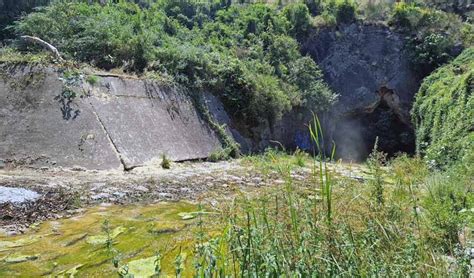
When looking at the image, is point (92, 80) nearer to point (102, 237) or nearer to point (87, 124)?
Answer: point (87, 124)

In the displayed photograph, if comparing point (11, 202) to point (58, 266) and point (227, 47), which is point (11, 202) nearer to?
point (58, 266)

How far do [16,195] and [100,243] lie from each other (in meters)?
1.87

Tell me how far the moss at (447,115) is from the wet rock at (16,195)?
20.0 ft

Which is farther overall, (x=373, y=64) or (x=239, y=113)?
(x=373, y=64)

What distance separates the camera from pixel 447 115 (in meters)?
10.6

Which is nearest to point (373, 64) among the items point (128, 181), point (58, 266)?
point (128, 181)

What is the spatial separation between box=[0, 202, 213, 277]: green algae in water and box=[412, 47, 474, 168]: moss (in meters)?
4.86

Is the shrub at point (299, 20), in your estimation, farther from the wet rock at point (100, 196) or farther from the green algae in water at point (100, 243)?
the green algae in water at point (100, 243)

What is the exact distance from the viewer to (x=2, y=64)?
836 cm

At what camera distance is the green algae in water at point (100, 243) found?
3.29 meters

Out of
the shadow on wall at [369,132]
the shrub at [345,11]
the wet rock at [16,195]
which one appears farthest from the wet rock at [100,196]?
the shrub at [345,11]

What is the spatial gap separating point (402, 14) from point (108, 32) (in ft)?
39.5

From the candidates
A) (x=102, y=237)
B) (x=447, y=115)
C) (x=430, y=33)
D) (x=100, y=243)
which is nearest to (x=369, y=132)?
(x=430, y=33)

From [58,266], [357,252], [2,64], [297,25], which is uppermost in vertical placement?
[297,25]
